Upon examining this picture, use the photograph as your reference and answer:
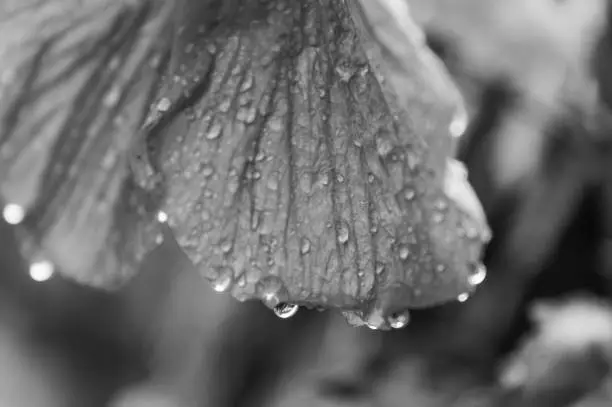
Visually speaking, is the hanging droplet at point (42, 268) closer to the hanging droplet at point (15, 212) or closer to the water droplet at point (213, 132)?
the hanging droplet at point (15, 212)

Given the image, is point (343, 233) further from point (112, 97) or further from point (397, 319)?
point (112, 97)

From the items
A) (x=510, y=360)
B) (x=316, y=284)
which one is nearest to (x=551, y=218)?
(x=510, y=360)

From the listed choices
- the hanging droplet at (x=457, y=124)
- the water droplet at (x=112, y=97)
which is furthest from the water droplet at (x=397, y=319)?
the water droplet at (x=112, y=97)

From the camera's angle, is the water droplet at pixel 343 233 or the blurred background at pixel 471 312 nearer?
the water droplet at pixel 343 233

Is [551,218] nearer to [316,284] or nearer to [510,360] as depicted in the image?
[510,360]

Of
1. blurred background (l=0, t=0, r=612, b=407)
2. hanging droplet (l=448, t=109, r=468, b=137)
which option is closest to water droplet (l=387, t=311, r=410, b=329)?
hanging droplet (l=448, t=109, r=468, b=137)

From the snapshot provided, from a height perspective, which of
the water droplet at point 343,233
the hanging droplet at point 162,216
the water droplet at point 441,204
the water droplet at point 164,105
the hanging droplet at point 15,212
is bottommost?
the water droplet at point 441,204
